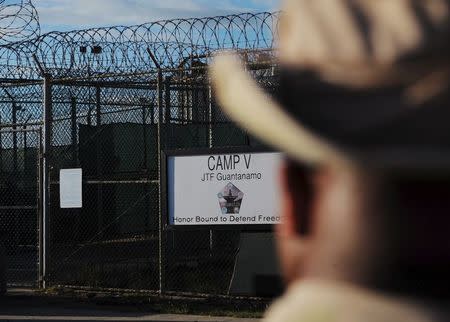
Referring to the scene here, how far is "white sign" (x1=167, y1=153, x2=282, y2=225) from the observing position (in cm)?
1080

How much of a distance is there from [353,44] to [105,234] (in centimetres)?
1521

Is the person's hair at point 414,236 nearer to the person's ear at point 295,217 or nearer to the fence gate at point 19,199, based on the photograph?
the person's ear at point 295,217

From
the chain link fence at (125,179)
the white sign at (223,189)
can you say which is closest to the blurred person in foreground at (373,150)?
the white sign at (223,189)

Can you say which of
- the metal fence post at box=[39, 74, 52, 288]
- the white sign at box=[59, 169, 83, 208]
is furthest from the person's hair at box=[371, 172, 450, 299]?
the metal fence post at box=[39, 74, 52, 288]

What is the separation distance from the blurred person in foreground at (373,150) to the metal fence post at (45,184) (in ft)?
40.8

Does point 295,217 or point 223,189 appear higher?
point 223,189

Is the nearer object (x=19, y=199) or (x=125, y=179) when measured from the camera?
(x=125, y=179)

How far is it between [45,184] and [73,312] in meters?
2.53

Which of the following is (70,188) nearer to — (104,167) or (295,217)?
(104,167)

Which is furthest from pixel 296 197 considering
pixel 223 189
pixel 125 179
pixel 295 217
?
pixel 125 179

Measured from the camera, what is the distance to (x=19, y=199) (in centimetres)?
1769

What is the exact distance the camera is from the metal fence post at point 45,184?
13.2 m

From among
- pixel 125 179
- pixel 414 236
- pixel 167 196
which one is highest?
pixel 125 179

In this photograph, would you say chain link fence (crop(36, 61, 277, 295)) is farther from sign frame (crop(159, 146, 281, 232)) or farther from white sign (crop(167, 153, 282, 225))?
white sign (crop(167, 153, 282, 225))
